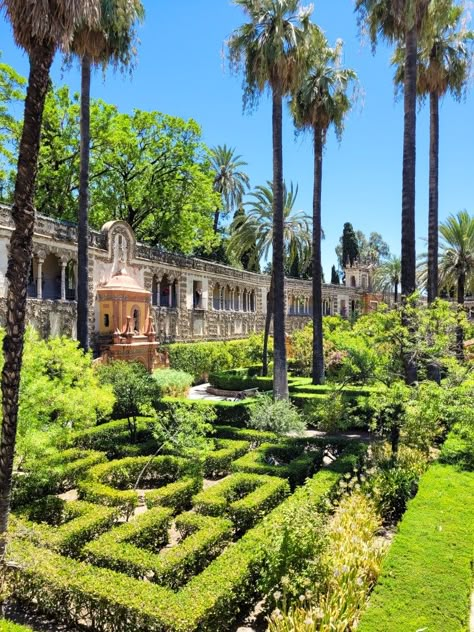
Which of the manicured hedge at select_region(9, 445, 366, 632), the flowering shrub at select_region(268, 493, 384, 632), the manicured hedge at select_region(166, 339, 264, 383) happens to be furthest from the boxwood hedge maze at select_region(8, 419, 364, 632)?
the manicured hedge at select_region(166, 339, 264, 383)

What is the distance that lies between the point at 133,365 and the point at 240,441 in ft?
22.3

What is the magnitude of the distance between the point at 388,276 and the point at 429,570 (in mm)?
64056

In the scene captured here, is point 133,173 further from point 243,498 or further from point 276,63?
point 243,498

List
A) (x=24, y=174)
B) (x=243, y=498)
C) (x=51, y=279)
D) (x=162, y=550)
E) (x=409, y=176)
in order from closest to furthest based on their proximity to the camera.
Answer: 1. (x=24, y=174)
2. (x=162, y=550)
3. (x=243, y=498)
4. (x=409, y=176)
5. (x=51, y=279)

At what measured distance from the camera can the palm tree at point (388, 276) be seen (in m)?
62.6

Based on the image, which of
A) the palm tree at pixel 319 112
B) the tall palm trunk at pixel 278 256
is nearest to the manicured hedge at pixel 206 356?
the palm tree at pixel 319 112

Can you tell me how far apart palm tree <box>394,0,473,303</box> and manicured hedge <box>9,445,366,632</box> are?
57.7ft

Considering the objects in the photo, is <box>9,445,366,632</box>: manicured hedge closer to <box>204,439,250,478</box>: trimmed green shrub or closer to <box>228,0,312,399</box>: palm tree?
<box>204,439,250,478</box>: trimmed green shrub

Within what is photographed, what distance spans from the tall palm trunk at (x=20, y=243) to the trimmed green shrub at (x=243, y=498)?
12.6 ft

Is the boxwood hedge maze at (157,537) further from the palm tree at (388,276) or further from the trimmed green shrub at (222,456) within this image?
the palm tree at (388,276)

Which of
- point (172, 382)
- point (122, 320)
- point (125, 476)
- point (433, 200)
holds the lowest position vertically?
point (125, 476)

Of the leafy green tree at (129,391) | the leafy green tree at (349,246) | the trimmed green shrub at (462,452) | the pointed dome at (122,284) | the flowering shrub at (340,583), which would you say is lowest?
the flowering shrub at (340,583)

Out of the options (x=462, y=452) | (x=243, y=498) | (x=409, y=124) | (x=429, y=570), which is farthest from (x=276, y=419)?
(x=409, y=124)

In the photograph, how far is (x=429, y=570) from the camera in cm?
689
